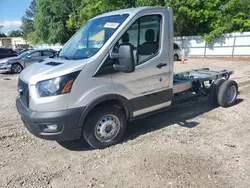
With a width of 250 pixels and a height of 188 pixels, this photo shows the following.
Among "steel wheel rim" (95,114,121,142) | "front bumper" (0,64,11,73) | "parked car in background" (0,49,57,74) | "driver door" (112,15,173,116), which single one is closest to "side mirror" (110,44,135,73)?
"driver door" (112,15,173,116)

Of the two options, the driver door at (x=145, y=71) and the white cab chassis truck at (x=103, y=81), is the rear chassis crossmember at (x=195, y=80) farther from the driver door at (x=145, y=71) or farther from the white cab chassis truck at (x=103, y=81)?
the driver door at (x=145, y=71)

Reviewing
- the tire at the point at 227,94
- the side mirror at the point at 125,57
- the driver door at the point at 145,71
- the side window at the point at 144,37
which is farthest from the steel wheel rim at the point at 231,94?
the side mirror at the point at 125,57

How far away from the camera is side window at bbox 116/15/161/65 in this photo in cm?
410

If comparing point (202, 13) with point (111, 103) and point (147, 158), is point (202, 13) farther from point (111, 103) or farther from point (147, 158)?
point (147, 158)

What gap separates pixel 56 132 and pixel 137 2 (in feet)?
66.7

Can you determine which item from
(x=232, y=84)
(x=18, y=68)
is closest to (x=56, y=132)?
(x=232, y=84)

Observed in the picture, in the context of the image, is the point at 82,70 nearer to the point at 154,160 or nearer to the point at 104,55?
the point at 104,55

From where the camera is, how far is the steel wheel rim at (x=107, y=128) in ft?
13.1

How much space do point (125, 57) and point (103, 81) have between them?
55 centimetres

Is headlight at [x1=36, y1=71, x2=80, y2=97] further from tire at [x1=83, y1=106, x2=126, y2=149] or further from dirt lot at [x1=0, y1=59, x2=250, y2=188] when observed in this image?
dirt lot at [x1=0, y1=59, x2=250, y2=188]

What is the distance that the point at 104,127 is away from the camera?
4.05 metres

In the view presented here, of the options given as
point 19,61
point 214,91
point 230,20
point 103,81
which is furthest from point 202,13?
point 103,81

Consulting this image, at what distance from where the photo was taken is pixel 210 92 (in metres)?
6.05

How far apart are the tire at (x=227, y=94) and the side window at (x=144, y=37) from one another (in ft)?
8.30
